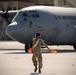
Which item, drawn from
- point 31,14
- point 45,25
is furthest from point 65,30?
point 31,14

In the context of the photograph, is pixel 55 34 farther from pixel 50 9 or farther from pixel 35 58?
pixel 35 58

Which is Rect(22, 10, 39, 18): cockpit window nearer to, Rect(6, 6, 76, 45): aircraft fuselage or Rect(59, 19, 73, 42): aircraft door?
Rect(6, 6, 76, 45): aircraft fuselage

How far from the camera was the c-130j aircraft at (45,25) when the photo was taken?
32375mm

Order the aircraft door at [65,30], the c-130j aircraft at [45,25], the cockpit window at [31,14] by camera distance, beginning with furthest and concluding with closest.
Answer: the aircraft door at [65,30] < the cockpit window at [31,14] < the c-130j aircraft at [45,25]

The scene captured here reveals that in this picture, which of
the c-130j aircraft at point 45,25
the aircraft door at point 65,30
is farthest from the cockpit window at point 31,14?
the aircraft door at point 65,30

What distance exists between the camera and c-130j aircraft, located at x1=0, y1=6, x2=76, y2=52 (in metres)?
32.4

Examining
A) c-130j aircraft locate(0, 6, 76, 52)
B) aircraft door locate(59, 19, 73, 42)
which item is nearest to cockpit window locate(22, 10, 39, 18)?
c-130j aircraft locate(0, 6, 76, 52)

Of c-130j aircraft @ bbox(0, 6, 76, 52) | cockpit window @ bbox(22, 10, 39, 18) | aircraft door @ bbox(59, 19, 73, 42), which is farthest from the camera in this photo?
aircraft door @ bbox(59, 19, 73, 42)

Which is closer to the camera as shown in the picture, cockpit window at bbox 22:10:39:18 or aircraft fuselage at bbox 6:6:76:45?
aircraft fuselage at bbox 6:6:76:45

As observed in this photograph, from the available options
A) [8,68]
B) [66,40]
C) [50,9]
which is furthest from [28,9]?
[8,68]

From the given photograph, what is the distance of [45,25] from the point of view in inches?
1308

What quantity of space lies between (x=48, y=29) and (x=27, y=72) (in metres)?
15.2

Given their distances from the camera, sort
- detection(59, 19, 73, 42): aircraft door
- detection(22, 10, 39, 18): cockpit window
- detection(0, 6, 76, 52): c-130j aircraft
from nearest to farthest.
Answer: detection(0, 6, 76, 52): c-130j aircraft, detection(22, 10, 39, 18): cockpit window, detection(59, 19, 73, 42): aircraft door

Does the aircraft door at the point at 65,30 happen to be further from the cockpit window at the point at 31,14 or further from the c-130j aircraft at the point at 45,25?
the cockpit window at the point at 31,14
